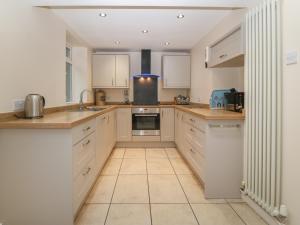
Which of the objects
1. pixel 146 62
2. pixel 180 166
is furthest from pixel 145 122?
pixel 180 166

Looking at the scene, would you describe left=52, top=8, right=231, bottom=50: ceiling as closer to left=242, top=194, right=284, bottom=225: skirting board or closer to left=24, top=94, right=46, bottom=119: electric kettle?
left=24, top=94, right=46, bottom=119: electric kettle

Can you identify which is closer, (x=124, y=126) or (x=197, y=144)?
(x=197, y=144)

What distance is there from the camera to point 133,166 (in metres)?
3.44

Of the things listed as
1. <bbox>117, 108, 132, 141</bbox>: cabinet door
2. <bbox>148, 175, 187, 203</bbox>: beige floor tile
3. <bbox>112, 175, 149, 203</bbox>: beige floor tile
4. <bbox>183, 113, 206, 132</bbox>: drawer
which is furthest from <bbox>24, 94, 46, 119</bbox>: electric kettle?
<bbox>117, 108, 132, 141</bbox>: cabinet door

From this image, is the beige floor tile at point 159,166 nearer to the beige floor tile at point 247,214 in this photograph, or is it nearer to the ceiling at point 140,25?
the beige floor tile at point 247,214

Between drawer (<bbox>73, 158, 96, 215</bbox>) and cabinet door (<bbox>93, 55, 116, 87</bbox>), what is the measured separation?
111 inches

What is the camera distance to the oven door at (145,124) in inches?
189

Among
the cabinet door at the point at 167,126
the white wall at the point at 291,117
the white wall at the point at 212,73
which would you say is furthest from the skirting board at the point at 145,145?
the white wall at the point at 291,117

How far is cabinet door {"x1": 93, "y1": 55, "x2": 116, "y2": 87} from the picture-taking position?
5.04 meters

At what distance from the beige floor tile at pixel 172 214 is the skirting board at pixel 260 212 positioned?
1.97 feet

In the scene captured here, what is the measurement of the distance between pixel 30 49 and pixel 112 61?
283cm

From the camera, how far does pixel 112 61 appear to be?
506cm

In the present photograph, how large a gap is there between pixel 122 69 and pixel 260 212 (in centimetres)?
399

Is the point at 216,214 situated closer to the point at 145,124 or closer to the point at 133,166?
the point at 133,166
